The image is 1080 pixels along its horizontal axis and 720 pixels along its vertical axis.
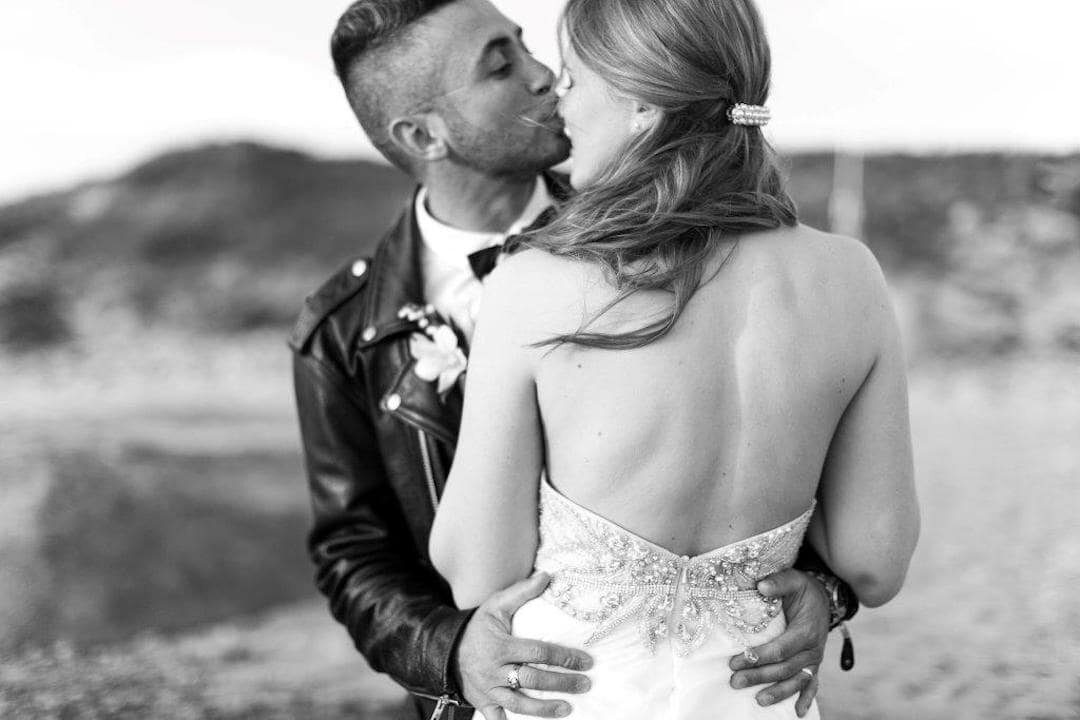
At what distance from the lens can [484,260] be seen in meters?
2.22

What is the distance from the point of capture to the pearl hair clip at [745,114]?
1.59m

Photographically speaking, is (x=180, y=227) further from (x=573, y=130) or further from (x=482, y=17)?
(x=573, y=130)

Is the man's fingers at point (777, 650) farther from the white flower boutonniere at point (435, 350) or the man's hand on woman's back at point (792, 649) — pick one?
the white flower boutonniere at point (435, 350)

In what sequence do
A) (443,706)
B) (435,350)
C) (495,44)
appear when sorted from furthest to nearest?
(495,44) < (435,350) < (443,706)

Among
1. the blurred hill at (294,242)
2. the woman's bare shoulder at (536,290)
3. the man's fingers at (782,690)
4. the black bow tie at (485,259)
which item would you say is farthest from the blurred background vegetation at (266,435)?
the woman's bare shoulder at (536,290)

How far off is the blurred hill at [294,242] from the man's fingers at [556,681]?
25.7ft

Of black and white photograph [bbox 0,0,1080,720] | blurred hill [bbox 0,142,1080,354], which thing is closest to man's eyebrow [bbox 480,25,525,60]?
black and white photograph [bbox 0,0,1080,720]

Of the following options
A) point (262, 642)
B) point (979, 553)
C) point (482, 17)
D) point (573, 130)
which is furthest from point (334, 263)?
point (573, 130)

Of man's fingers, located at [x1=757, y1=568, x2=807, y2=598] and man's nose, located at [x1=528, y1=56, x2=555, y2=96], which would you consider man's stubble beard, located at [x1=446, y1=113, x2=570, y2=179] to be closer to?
man's nose, located at [x1=528, y1=56, x2=555, y2=96]

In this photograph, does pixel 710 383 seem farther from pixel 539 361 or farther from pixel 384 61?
pixel 384 61

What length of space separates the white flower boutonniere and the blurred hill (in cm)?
727

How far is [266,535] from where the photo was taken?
6660 mm

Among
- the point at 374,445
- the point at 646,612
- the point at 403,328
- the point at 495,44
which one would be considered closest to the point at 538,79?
the point at 495,44

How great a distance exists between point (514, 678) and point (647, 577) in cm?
26
